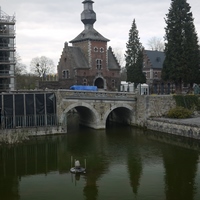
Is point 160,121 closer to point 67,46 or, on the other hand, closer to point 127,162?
point 127,162

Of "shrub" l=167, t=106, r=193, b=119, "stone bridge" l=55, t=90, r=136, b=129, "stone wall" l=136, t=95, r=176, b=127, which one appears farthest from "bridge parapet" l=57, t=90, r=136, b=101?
"shrub" l=167, t=106, r=193, b=119

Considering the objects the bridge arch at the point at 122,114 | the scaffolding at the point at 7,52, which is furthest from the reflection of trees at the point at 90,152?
the scaffolding at the point at 7,52

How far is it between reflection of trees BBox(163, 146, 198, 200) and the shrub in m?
7.92

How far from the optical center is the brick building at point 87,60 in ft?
152

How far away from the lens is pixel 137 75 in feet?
147

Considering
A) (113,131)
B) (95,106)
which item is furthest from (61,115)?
(113,131)

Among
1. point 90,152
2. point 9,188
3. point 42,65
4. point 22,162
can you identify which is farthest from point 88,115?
point 42,65

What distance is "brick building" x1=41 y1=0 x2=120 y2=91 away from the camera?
46469 millimetres

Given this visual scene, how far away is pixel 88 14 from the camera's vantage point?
46.8 meters

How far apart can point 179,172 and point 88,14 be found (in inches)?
1339

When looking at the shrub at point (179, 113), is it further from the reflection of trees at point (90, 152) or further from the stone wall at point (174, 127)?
the reflection of trees at point (90, 152)

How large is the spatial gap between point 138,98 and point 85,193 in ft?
69.4

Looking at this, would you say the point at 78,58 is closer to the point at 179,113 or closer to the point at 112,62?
the point at 112,62

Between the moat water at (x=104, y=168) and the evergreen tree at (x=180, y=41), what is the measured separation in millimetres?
11414
